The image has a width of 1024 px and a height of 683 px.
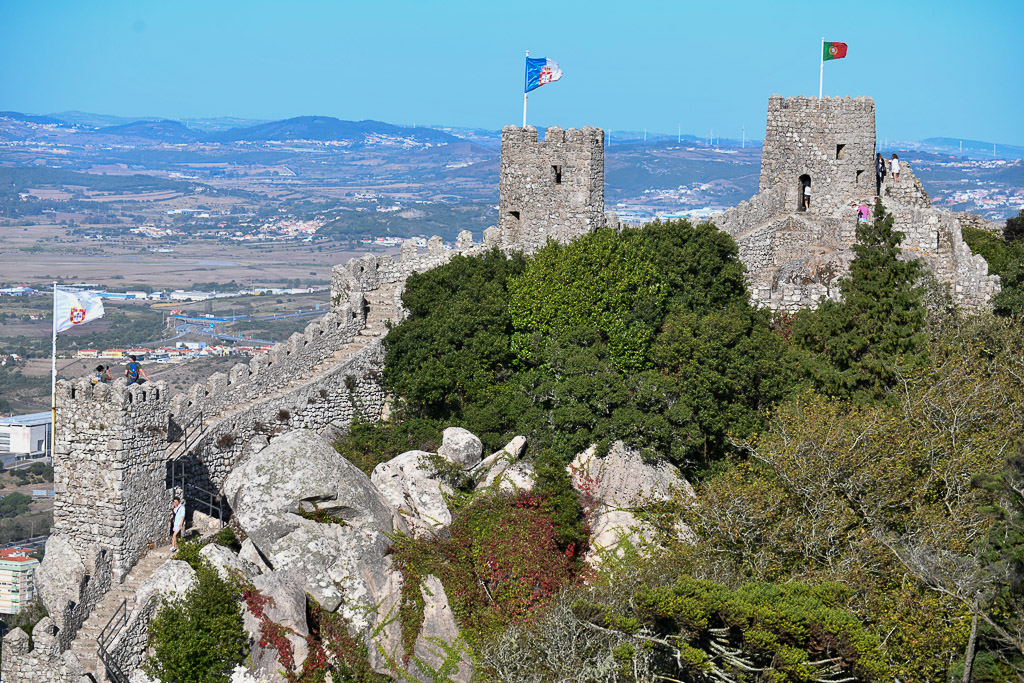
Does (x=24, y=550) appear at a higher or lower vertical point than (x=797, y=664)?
lower

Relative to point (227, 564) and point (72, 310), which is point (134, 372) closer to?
point (72, 310)

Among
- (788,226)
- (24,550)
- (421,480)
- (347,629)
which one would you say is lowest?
(24,550)

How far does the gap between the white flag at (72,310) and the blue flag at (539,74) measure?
13.8m

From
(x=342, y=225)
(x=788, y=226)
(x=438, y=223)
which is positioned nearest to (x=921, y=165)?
(x=438, y=223)

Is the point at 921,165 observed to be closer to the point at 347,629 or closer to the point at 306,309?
the point at 306,309

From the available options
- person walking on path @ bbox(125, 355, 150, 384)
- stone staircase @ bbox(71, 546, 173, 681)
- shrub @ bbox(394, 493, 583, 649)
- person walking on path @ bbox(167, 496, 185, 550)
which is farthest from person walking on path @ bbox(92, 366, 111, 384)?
shrub @ bbox(394, 493, 583, 649)

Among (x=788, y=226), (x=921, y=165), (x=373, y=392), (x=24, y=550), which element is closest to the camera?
(x=373, y=392)

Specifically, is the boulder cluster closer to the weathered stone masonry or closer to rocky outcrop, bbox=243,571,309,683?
rocky outcrop, bbox=243,571,309,683

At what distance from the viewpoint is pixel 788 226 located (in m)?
37.2

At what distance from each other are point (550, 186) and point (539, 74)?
139 inches

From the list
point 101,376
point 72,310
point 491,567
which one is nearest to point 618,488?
point 491,567

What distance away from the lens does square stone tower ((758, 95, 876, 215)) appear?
3647 centimetres

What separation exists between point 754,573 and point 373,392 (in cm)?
1291

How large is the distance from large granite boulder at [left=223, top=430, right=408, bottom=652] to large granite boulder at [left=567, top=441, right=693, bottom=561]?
462cm
